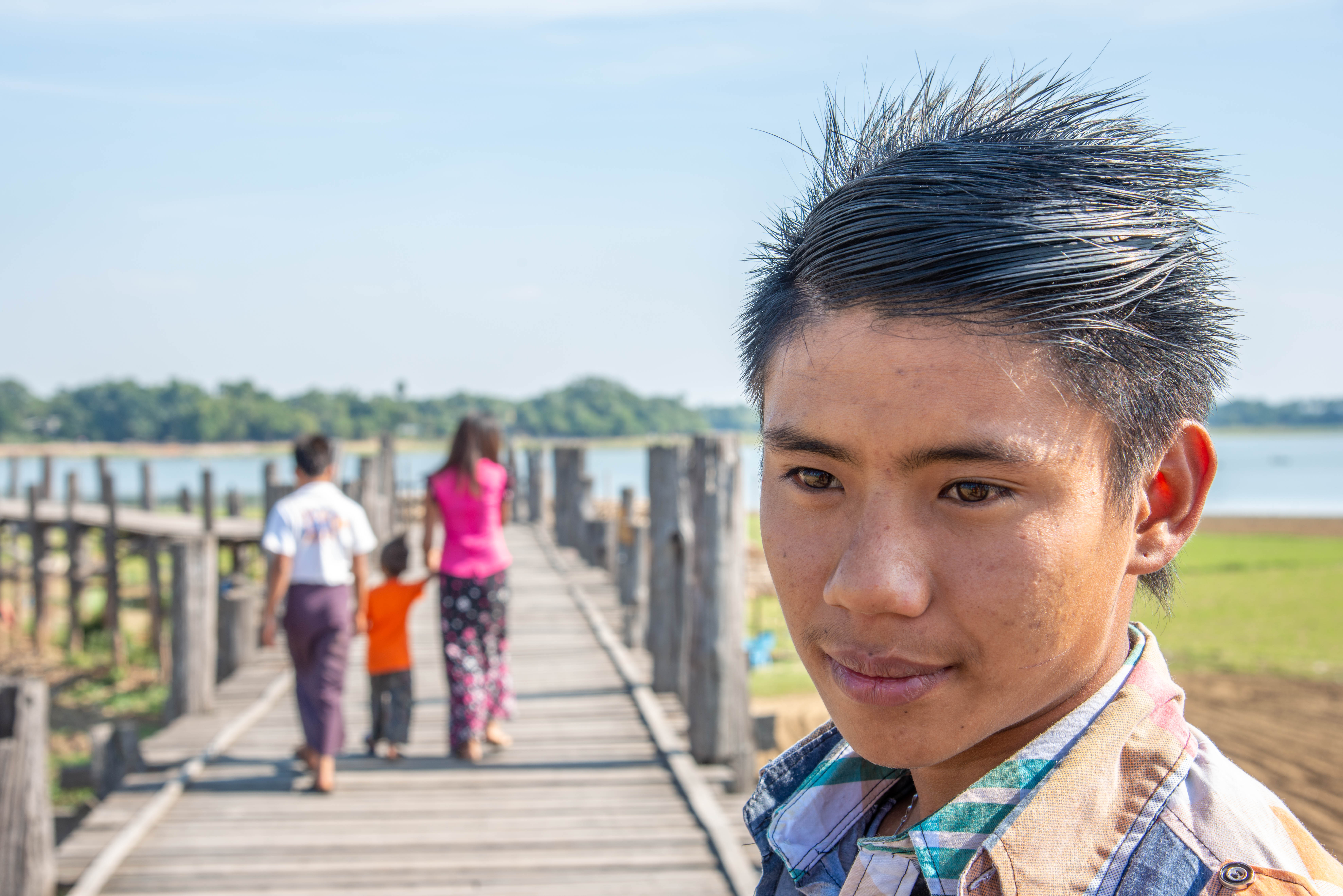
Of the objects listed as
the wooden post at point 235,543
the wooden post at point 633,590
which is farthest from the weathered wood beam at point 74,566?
the wooden post at point 633,590

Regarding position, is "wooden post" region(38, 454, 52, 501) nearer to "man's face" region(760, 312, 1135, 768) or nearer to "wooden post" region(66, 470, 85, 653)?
"wooden post" region(66, 470, 85, 653)

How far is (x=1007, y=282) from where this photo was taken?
0.94m

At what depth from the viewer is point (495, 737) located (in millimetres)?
6000

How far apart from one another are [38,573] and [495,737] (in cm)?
1419

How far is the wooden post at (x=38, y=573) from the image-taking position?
16.9 meters

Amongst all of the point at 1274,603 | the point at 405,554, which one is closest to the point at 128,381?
the point at 1274,603

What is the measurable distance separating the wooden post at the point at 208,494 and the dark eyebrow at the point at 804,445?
14.8m

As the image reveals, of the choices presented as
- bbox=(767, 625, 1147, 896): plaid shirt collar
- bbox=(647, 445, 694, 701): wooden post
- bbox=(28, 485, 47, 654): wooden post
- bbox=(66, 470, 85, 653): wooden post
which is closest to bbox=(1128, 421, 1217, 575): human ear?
bbox=(767, 625, 1147, 896): plaid shirt collar

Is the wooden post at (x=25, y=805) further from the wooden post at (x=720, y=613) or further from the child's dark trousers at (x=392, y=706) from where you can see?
the wooden post at (x=720, y=613)

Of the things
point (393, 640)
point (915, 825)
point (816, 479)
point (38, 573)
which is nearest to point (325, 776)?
point (393, 640)

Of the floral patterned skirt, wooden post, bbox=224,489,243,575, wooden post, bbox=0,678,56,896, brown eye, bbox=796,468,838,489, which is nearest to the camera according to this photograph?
brown eye, bbox=796,468,838,489

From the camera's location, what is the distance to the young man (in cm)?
91

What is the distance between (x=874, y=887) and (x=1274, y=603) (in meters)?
27.0

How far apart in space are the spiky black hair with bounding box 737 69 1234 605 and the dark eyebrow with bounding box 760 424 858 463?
106 mm
